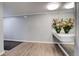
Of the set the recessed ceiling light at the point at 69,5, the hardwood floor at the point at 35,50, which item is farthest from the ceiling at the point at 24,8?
the hardwood floor at the point at 35,50

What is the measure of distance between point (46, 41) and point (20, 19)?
357 millimetres

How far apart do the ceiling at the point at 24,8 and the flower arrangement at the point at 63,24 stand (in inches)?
4.4

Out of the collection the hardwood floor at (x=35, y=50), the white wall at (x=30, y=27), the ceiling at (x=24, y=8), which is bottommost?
the hardwood floor at (x=35, y=50)

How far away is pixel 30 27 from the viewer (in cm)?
169

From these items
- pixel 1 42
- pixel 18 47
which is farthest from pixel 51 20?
pixel 1 42

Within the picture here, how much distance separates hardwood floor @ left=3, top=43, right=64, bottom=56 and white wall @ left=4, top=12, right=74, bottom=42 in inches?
2.5

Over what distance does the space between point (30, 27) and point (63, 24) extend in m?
0.35

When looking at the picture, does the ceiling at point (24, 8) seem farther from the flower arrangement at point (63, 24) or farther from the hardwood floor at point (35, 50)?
the hardwood floor at point (35, 50)

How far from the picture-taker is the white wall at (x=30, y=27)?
5.46 ft

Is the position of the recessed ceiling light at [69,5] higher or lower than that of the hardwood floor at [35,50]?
higher

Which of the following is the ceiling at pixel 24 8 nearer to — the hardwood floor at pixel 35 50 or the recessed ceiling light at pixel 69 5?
the recessed ceiling light at pixel 69 5

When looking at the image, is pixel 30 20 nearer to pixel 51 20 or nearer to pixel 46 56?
pixel 51 20

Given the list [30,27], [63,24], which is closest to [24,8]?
[30,27]

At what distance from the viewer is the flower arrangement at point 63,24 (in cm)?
166
